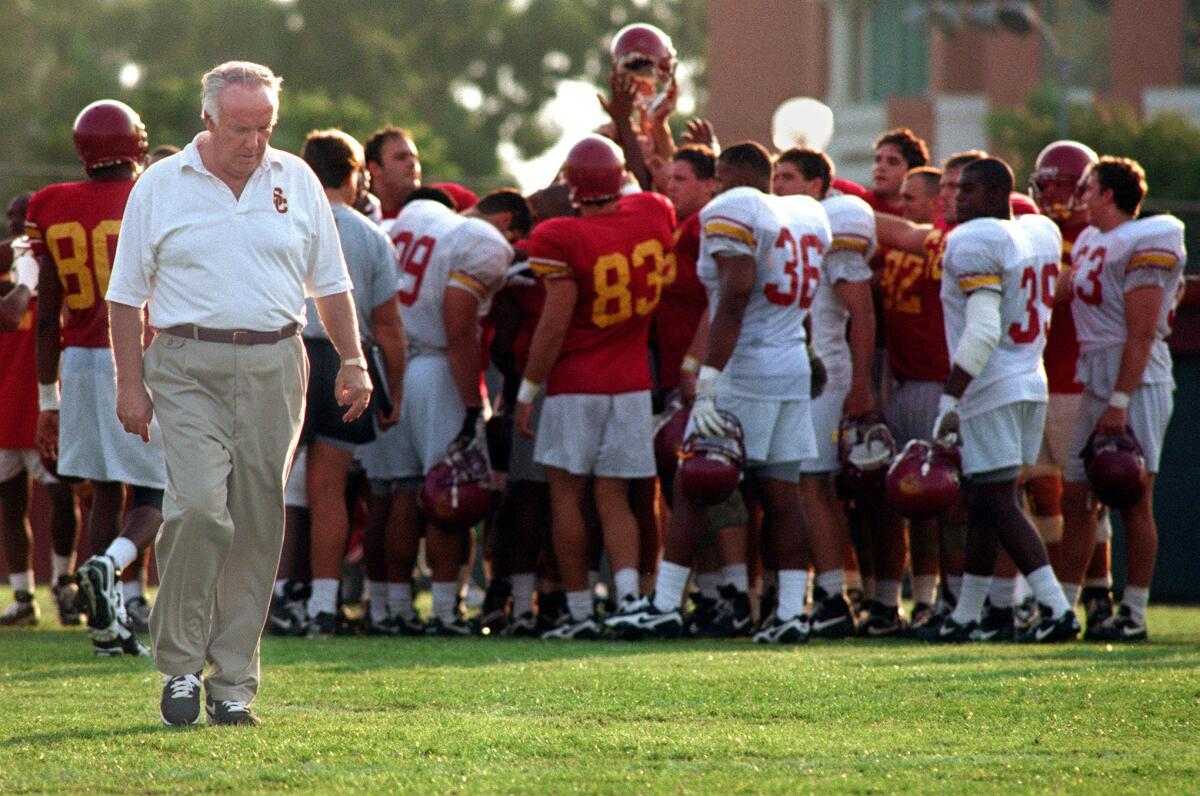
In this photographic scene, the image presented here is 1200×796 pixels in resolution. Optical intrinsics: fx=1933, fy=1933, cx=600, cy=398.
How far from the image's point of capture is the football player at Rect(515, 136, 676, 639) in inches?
323

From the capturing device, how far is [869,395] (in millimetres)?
8625

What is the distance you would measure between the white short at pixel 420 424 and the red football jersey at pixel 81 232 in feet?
5.26

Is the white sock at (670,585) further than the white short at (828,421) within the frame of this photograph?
No

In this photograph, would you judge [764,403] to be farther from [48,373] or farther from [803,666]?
[48,373]

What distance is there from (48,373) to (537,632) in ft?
8.19

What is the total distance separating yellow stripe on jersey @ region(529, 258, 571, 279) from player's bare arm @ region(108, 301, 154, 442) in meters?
2.91

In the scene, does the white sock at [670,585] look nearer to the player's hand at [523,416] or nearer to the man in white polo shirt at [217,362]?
the player's hand at [523,416]

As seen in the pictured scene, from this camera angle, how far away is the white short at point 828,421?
28.7ft

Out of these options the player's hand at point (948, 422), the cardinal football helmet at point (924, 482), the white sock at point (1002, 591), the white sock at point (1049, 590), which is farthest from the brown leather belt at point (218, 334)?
the white sock at point (1002, 591)

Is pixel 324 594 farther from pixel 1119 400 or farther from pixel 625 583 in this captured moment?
pixel 1119 400

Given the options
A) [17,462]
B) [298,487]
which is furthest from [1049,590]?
[17,462]

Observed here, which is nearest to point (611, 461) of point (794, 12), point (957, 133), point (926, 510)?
point (926, 510)

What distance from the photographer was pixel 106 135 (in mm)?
7527

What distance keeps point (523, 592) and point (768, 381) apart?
160 cm
